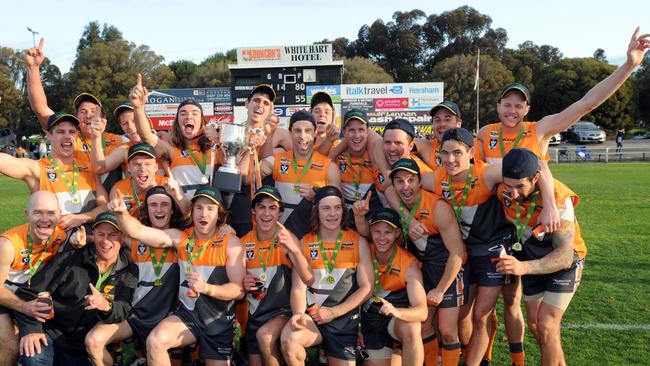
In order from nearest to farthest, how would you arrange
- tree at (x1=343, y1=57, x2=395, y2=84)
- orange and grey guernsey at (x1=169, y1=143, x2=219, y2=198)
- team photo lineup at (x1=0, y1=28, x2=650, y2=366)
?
1. team photo lineup at (x1=0, y1=28, x2=650, y2=366)
2. orange and grey guernsey at (x1=169, y1=143, x2=219, y2=198)
3. tree at (x1=343, y1=57, x2=395, y2=84)

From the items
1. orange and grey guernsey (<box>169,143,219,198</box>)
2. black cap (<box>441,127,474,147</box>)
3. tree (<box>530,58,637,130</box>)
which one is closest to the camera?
black cap (<box>441,127,474,147</box>)

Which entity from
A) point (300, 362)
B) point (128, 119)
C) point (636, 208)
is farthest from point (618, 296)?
point (636, 208)

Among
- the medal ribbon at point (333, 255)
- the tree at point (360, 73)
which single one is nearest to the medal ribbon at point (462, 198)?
the medal ribbon at point (333, 255)

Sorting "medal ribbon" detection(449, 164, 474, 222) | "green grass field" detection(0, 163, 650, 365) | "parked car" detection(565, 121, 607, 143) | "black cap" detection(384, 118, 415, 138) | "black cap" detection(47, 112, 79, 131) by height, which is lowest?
"green grass field" detection(0, 163, 650, 365)

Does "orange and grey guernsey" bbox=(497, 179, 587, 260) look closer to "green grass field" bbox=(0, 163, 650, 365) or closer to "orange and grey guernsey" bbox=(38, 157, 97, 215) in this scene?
"green grass field" bbox=(0, 163, 650, 365)

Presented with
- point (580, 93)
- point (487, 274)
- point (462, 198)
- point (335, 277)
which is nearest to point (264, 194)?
point (335, 277)

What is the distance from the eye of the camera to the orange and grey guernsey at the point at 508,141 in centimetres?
498

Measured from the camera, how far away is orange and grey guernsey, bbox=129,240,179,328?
4.43m

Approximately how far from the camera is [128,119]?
5.81 meters

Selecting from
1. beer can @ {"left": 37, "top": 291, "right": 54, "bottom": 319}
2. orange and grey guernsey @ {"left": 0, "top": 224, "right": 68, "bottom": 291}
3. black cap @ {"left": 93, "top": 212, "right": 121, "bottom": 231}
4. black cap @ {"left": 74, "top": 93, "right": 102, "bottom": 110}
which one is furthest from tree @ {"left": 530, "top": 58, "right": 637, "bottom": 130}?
beer can @ {"left": 37, "top": 291, "right": 54, "bottom": 319}

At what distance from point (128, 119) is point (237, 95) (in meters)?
20.6

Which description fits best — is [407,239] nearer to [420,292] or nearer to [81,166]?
[420,292]

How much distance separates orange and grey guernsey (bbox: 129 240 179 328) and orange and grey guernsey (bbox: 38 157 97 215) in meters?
0.93

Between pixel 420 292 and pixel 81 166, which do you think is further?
pixel 81 166
